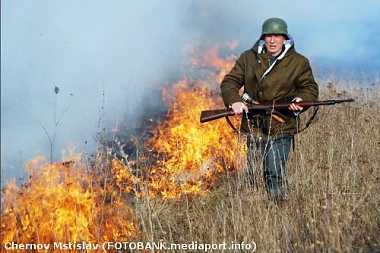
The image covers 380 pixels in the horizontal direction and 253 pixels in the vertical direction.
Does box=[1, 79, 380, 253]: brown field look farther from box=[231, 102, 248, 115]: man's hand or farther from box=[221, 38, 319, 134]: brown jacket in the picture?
box=[231, 102, 248, 115]: man's hand

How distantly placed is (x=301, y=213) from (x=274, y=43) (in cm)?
171

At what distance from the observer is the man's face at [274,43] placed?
14.2 ft

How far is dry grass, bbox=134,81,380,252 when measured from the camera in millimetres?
3107

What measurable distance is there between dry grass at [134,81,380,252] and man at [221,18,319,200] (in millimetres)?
255

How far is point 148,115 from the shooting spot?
791cm

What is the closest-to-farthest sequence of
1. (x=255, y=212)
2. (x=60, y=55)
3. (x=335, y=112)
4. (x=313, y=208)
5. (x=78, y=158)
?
1. (x=313, y=208)
2. (x=255, y=212)
3. (x=78, y=158)
4. (x=335, y=112)
5. (x=60, y=55)

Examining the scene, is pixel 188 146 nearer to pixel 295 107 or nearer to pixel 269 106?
pixel 269 106

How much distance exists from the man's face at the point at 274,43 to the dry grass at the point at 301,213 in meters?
1.15

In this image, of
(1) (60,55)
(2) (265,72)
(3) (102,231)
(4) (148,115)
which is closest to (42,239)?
(3) (102,231)

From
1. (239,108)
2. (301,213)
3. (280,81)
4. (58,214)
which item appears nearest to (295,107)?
(280,81)

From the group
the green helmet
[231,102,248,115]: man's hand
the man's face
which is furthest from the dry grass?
the green helmet

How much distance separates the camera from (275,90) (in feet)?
14.3

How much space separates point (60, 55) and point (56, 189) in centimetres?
457

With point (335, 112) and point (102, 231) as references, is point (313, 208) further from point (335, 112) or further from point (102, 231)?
point (335, 112)
